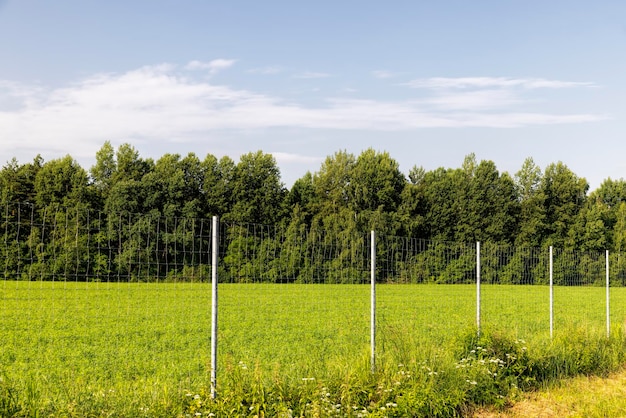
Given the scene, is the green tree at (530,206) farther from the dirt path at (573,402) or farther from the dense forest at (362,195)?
the dirt path at (573,402)

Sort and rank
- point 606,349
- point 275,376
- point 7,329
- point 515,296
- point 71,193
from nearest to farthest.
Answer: point 275,376
point 606,349
point 7,329
point 515,296
point 71,193

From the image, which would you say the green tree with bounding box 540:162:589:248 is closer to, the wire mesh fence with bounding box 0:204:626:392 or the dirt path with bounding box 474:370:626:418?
the wire mesh fence with bounding box 0:204:626:392

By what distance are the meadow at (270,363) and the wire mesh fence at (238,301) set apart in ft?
0.30

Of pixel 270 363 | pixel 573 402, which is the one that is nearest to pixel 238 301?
pixel 270 363

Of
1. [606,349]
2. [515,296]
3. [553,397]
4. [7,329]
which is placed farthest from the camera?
[515,296]

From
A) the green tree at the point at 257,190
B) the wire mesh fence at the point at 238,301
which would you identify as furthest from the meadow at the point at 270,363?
the green tree at the point at 257,190

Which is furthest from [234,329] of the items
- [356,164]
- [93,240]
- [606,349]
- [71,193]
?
[356,164]

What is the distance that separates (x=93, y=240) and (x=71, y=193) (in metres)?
33.3

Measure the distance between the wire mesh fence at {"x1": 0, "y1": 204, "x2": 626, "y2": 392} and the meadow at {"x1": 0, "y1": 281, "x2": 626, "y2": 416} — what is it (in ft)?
0.30

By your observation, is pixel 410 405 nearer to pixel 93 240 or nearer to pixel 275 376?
pixel 275 376

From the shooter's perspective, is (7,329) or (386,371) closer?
(386,371)

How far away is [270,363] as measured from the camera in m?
10.8

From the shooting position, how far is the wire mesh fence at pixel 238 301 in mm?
7816

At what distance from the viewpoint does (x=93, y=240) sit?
16281 millimetres
